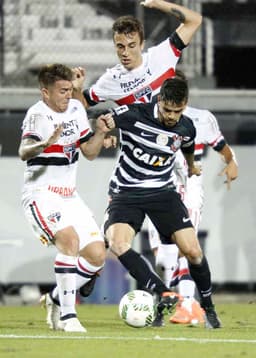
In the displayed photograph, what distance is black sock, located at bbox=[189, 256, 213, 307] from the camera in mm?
11008

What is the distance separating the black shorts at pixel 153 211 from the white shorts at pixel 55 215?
21 cm

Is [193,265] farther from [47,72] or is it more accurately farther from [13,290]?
[13,290]

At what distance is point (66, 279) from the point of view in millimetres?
10703

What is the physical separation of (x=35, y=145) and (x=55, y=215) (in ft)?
2.21

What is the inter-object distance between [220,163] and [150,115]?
610 cm

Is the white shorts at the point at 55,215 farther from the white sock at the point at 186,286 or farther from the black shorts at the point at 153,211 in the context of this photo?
the white sock at the point at 186,286

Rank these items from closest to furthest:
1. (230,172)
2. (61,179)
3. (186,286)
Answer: (61,179)
(230,172)
(186,286)

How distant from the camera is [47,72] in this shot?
36.0ft

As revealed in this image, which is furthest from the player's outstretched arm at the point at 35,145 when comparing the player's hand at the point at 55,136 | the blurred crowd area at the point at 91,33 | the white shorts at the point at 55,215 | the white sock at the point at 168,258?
the blurred crowd area at the point at 91,33

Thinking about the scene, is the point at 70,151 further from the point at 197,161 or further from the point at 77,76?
the point at 197,161

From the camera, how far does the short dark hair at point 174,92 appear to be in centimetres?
1073

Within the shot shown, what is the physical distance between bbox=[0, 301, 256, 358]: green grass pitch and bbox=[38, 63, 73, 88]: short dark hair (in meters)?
1.93

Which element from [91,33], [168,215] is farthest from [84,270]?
[91,33]

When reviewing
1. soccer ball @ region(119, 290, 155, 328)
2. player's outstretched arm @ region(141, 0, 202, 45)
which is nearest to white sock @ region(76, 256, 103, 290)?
soccer ball @ region(119, 290, 155, 328)
